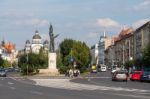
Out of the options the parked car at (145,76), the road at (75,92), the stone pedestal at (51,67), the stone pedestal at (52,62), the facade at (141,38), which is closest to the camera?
the road at (75,92)

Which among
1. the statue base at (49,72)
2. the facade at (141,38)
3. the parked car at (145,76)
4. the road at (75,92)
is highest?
the facade at (141,38)

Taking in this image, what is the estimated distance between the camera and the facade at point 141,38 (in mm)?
156650

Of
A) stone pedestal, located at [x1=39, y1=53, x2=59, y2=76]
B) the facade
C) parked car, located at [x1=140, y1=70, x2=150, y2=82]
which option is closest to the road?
parked car, located at [x1=140, y1=70, x2=150, y2=82]

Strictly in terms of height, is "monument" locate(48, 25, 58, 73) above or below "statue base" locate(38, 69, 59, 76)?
above

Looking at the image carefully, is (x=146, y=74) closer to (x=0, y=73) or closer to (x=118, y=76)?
(x=118, y=76)

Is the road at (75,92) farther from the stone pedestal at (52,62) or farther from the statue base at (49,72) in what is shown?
the statue base at (49,72)

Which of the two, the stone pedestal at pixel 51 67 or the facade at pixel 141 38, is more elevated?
the facade at pixel 141 38

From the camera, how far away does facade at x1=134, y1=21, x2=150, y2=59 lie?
15665 cm

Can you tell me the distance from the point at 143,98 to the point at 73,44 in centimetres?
11215

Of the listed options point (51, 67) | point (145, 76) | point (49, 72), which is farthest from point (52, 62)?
point (145, 76)

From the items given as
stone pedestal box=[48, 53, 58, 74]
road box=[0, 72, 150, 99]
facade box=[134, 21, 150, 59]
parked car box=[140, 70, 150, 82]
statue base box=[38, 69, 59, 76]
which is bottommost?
road box=[0, 72, 150, 99]

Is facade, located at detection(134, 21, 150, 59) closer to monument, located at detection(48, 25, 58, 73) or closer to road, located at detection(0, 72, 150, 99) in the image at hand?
monument, located at detection(48, 25, 58, 73)

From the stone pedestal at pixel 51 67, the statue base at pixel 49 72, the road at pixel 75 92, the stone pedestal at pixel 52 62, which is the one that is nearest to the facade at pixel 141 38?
the statue base at pixel 49 72

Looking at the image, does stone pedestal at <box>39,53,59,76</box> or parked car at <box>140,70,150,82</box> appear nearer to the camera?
parked car at <box>140,70,150,82</box>
